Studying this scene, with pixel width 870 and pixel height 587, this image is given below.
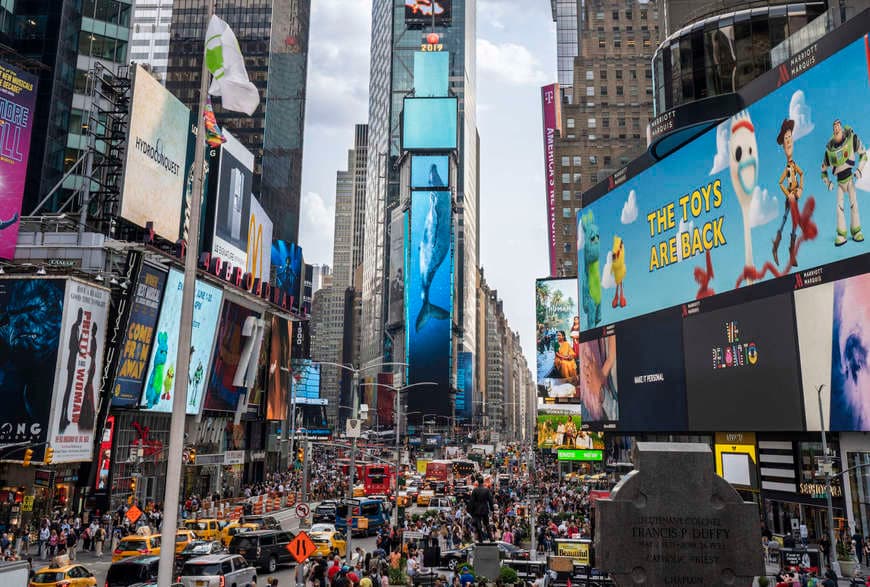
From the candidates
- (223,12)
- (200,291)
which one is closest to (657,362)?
(200,291)

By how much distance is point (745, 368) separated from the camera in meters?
42.7

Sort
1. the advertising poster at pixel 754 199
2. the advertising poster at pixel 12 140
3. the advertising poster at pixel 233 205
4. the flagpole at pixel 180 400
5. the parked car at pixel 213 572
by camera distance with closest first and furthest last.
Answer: the flagpole at pixel 180 400
the parked car at pixel 213 572
the advertising poster at pixel 754 199
the advertising poster at pixel 12 140
the advertising poster at pixel 233 205

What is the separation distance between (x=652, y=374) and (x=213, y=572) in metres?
38.8

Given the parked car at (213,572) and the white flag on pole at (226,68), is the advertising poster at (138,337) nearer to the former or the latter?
the parked car at (213,572)

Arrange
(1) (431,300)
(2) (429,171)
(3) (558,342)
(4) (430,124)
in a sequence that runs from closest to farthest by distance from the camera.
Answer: (3) (558,342) → (1) (431,300) → (2) (429,171) → (4) (430,124)

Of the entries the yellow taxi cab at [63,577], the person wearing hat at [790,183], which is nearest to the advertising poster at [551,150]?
the person wearing hat at [790,183]

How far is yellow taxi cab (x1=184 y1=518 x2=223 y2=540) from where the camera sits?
34.6 m

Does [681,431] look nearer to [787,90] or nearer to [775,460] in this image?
[775,460]

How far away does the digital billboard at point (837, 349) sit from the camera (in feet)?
111

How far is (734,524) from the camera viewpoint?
1162cm

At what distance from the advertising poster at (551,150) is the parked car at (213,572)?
101m

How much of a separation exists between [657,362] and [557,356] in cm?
3562

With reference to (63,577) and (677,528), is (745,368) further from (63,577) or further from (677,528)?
(63,577)

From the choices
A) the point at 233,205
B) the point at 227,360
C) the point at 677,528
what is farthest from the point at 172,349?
the point at 677,528
